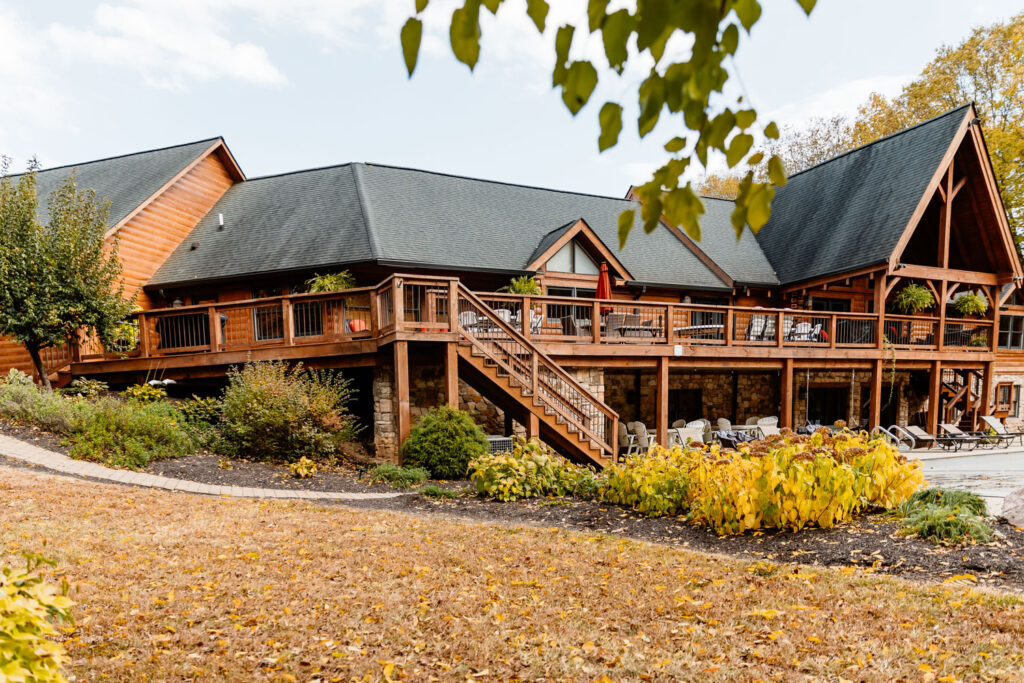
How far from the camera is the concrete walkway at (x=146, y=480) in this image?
8531mm

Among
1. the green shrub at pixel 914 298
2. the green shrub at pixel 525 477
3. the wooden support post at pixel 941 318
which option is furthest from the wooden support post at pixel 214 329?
the wooden support post at pixel 941 318

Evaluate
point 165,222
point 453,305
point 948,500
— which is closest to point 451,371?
point 453,305

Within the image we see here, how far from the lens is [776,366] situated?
635 inches

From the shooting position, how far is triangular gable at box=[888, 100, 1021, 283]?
56.0 ft

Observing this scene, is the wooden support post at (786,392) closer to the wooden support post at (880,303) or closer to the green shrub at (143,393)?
the wooden support post at (880,303)

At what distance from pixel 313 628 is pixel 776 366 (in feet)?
48.7

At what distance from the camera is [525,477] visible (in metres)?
9.03

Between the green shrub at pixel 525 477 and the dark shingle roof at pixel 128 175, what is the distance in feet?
43.9

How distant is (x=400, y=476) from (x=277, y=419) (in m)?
2.73

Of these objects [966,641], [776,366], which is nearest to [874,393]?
[776,366]

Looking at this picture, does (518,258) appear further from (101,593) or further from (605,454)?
(101,593)

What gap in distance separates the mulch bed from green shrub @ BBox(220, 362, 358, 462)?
57cm

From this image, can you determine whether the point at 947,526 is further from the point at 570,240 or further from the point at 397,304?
the point at 570,240

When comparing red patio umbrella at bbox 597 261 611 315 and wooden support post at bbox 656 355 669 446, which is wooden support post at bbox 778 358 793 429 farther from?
red patio umbrella at bbox 597 261 611 315
